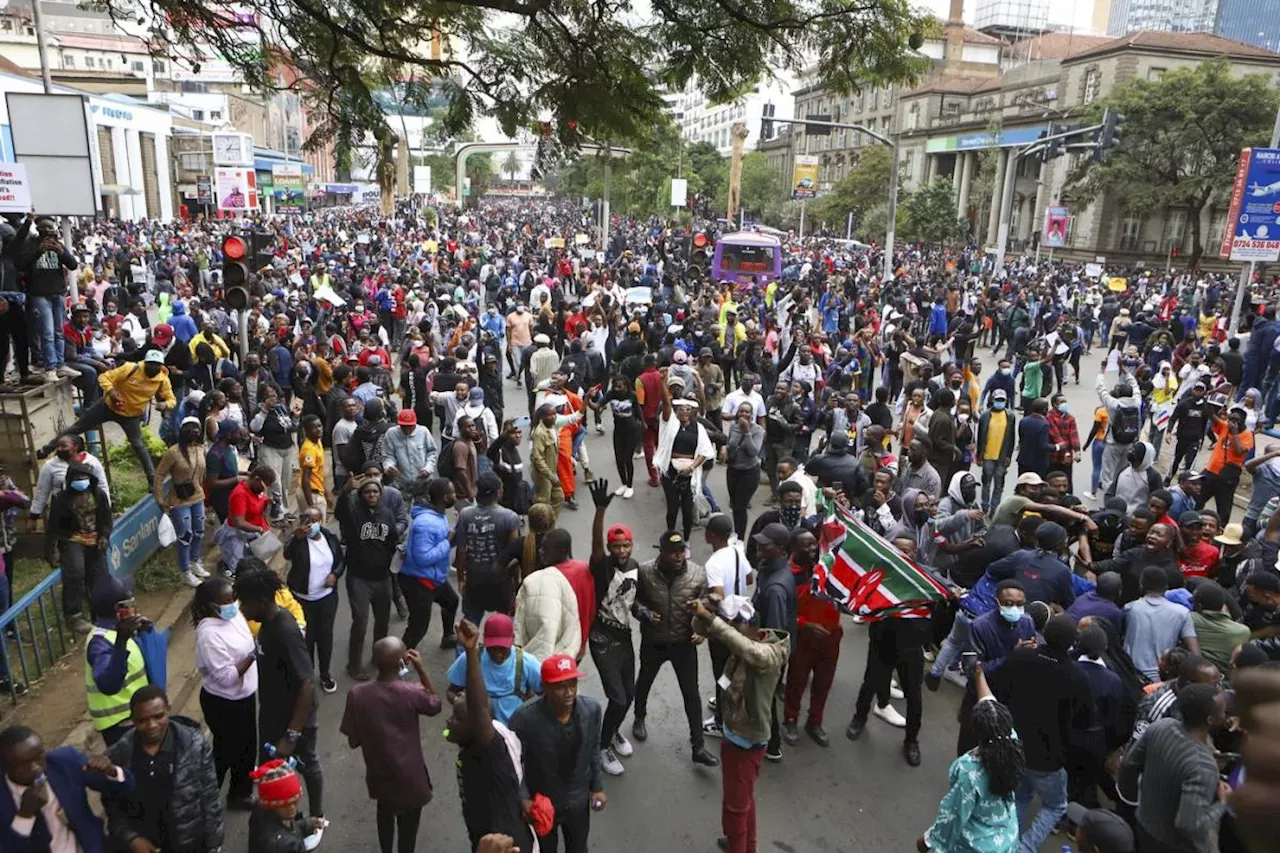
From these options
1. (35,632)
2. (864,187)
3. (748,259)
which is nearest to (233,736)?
(35,632)

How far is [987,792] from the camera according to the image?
377cm

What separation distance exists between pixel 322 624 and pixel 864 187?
51.3m

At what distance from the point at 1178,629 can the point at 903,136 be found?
2819 inches

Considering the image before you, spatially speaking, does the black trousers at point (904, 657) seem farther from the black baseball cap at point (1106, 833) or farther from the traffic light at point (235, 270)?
the traffic light at point (235, 270)

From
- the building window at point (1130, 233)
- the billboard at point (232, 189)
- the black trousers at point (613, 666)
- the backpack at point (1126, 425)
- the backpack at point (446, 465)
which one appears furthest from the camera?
the building window at point (1130, 233)

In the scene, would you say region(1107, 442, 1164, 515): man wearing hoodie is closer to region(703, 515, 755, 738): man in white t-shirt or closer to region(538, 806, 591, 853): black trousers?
region(703, 515, 755, 738): man in white t-shirt

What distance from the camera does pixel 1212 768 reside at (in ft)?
12.3

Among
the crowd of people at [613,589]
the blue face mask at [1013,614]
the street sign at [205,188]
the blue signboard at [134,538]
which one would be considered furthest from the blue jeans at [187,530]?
the street sign at [205,188]

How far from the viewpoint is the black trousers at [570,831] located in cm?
423

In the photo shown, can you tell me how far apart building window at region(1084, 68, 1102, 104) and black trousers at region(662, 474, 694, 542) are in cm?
5292

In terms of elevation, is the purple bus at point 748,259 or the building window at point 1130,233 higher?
the building window at point 1130,233

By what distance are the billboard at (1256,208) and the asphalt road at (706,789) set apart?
1174cm

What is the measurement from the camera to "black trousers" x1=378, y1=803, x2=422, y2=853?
4.43m

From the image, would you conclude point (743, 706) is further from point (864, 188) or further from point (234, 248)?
point (864, 188)
